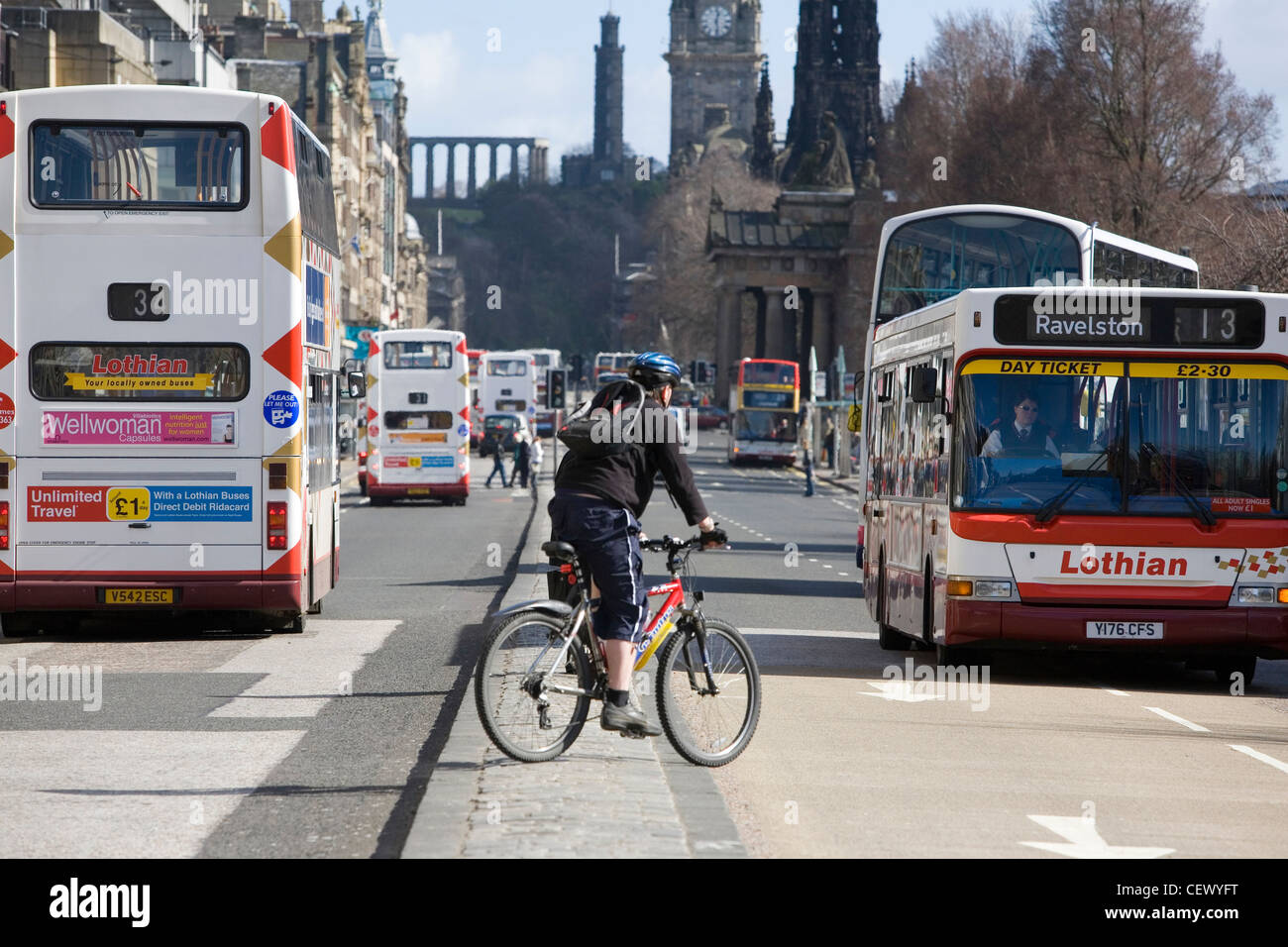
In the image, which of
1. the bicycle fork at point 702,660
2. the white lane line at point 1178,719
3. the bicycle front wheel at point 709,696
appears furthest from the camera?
the white lane line at point 1178,719

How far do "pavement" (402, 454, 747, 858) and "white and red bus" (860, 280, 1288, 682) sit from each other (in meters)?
4.41

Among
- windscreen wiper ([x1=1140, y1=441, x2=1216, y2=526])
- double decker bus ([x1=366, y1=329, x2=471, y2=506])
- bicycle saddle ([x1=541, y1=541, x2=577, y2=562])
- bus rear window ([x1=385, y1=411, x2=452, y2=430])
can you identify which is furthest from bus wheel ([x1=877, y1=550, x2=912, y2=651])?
bus rear window ([x1=385, y1=411, x2=452, y2=430])

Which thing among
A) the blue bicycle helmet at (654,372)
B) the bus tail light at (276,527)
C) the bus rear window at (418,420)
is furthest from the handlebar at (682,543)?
the bus rear window at (418,420)

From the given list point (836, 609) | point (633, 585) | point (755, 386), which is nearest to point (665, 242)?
point (755, 386)

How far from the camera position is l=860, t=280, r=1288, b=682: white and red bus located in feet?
45.7

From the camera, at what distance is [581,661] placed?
9.15 meters

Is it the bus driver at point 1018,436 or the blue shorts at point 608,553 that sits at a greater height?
the bus driver at point 1018,436

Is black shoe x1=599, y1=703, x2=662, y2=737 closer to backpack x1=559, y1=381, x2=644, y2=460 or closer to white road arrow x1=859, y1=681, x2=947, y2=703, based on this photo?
backpack x1=559, y1=381, x2=644, y2=460

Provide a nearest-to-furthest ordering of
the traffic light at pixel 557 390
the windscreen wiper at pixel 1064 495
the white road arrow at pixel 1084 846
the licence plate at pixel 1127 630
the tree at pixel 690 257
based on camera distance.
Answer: the white road arrow at pixel 1084 846, the licence plate at pixel 1127 630, the windscreen wiper at pixel 1064 495, the traffic light at pixel 557 390, the tree at pixel 690 257

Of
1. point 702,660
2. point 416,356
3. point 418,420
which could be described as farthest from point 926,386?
point 416,356

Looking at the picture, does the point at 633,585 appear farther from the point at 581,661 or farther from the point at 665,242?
the point at 665,242

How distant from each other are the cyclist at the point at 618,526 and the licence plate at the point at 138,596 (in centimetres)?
725

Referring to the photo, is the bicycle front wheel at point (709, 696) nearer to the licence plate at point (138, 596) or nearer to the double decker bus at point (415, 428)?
the licence plate at point (138, 596)

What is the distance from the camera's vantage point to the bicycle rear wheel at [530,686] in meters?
8.98
